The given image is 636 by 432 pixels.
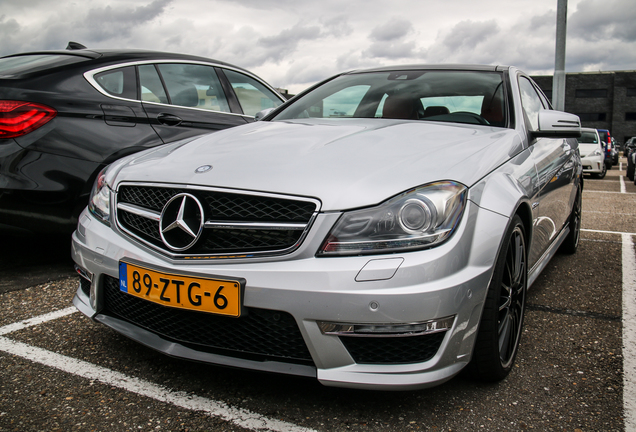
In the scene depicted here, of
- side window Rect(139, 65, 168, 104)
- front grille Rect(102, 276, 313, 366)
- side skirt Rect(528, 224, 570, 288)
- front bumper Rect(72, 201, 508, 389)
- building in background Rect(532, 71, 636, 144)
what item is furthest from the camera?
building in background Rect(532, 71, 636, 144)

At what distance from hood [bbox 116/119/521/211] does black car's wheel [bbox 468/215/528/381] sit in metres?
0.34

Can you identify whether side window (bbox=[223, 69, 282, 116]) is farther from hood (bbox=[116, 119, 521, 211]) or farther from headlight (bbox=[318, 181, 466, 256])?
headlight (bbox=[318, 181, 466, 256])

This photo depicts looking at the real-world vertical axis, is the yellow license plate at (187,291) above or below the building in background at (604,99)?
above

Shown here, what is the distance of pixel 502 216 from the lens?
1933mm

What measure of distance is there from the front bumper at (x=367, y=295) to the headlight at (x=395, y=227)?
0.03m

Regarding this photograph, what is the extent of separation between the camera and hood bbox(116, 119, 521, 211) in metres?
1.77

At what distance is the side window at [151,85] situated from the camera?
3637mm

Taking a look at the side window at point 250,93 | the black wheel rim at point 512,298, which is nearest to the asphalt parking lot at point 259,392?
the black wheel rim at point 512,298

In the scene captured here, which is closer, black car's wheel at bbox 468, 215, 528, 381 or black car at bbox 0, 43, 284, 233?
black car's wheel at bbox 468, 215, 528, 381

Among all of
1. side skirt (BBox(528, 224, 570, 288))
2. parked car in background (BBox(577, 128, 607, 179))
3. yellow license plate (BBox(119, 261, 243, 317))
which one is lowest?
parked car in background (BBox(577, 128, 607, 179))

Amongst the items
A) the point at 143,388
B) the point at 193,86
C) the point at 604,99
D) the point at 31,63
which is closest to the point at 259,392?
the point at 143,388

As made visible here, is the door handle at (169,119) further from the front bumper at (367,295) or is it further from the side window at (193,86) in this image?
the front bumper at (367,295)

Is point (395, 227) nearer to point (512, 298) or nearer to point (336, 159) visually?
point (336, 159)

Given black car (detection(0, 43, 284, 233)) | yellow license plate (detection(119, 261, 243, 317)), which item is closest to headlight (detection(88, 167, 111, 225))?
yellow license plate (detection(119, 261, 243, 317))
